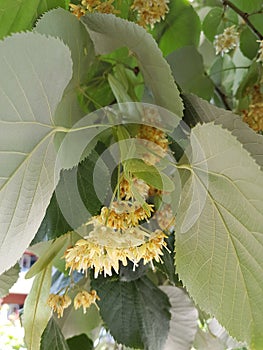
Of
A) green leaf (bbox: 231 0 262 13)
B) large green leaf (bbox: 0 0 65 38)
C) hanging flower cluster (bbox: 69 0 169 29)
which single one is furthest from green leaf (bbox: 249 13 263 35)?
large green leaf (bbox: 0 0 65 38)

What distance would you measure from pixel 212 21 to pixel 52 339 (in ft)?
1.17

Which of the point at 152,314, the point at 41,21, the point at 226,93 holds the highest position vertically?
the point at 41,21

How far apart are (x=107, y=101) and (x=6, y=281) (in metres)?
0.16

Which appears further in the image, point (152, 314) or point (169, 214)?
point (152, 314)

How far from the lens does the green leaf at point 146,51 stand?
307 millimetres

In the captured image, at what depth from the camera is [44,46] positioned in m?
0.25

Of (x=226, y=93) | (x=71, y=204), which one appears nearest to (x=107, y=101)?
(x=71, y=204)

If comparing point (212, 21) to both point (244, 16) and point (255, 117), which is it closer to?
point (244, 16)

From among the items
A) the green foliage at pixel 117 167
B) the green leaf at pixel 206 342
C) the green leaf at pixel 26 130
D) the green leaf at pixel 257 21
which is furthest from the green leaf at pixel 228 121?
the green leaf at pixel 206 342

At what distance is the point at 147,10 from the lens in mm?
400

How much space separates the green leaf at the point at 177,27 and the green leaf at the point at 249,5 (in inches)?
1.7

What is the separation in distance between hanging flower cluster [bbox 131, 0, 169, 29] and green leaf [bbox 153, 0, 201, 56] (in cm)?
10

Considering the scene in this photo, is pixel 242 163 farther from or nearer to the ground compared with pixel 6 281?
farther from the ground

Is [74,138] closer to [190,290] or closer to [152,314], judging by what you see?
[190,290]
